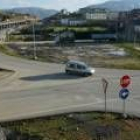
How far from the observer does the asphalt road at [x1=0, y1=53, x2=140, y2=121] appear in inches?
1112

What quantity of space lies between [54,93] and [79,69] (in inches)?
346

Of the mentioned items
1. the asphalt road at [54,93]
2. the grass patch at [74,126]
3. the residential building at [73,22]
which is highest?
the grass patch at [74,126]

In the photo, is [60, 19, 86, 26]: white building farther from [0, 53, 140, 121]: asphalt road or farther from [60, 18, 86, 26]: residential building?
[0, 53, 140, 121]: asphalt road

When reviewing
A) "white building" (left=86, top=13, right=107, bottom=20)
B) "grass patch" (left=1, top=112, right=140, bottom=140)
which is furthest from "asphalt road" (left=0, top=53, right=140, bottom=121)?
"white building" (left=86, top=13, right=107, bottom=20)

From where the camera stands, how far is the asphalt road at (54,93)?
28.2 m

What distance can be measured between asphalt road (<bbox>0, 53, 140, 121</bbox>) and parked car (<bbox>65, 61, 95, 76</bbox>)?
600 millimetres

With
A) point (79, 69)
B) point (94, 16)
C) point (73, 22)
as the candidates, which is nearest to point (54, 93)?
point (79, 69)

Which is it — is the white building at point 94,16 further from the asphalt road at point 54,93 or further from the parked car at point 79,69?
the parked car at point 79,69

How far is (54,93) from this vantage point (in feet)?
111

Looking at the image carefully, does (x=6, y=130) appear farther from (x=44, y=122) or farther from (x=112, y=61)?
(x=112, y=61)

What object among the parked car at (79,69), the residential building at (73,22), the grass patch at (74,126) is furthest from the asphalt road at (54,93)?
the residential building at (73,22)

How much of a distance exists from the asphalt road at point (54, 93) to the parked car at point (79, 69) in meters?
0.60

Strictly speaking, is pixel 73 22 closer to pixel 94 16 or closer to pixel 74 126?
pixel 94 16

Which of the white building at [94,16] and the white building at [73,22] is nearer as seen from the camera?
the white building at [73,22]
